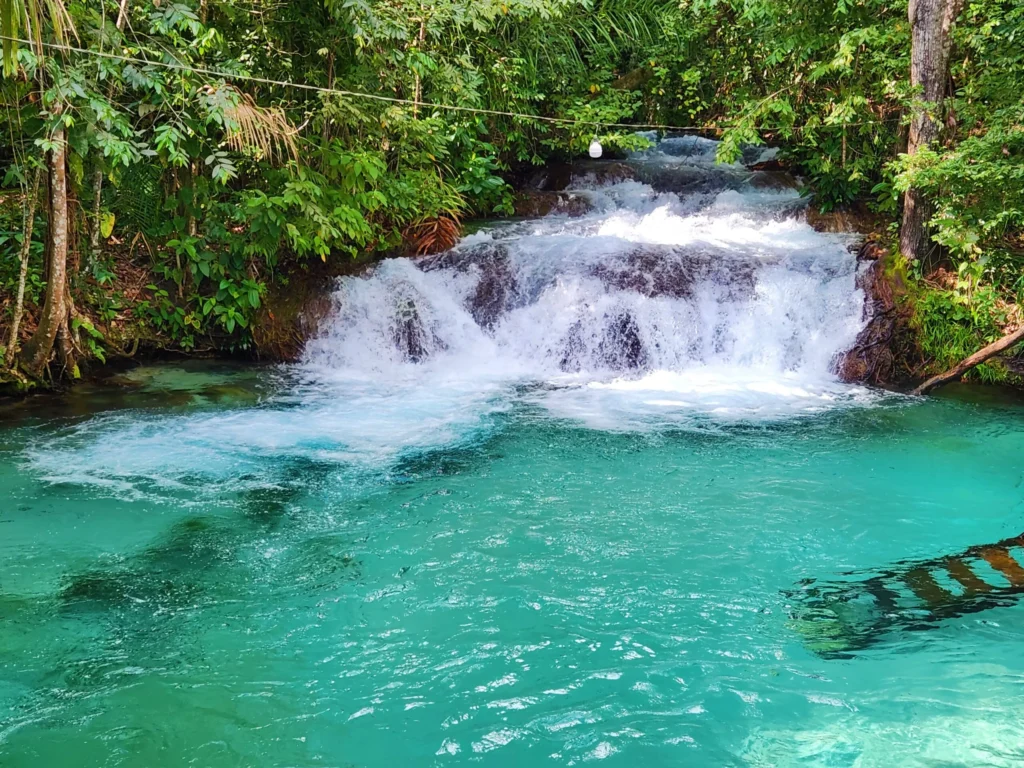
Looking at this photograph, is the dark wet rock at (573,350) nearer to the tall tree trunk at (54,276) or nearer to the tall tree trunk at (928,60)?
the tall tree trunk at (928,60)

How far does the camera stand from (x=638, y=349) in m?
9.04

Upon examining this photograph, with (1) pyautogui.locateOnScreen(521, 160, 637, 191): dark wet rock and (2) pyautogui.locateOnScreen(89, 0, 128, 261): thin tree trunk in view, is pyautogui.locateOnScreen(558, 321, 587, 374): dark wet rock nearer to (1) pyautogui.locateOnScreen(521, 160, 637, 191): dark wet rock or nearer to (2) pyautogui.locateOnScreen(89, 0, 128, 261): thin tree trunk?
(1) pyautogui.locateOnScreen(521, 160, 637, 191): dark wet rock

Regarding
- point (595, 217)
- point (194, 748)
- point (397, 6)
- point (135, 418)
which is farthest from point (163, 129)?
point (595, 217)

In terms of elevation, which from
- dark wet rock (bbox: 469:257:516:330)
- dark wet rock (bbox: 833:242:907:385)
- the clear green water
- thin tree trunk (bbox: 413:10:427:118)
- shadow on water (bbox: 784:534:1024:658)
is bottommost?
shadow on water (bbox: 784:534:1024:658)

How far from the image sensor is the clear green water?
10.6 ft

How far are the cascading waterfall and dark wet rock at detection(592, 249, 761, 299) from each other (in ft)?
0.05

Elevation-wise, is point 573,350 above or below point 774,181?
below

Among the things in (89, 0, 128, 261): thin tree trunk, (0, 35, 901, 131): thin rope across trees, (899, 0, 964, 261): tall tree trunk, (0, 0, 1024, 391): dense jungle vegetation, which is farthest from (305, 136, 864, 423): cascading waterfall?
(89, 0, 128, 261): thin tree trunk

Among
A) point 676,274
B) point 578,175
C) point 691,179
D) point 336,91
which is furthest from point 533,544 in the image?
point 578,175

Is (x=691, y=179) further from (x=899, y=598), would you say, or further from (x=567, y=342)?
(x=899, y=598)

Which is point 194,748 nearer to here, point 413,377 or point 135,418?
point 135,418

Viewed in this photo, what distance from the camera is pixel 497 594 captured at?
4.30 metres

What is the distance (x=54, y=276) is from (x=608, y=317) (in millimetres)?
5133

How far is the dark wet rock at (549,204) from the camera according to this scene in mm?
12086
